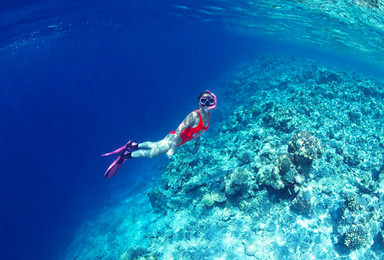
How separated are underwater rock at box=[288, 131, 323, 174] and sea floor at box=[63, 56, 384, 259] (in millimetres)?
35

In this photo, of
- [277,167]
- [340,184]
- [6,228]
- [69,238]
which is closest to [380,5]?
[340,184]

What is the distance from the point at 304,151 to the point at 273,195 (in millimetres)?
2019

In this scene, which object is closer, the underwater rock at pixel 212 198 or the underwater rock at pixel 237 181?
the underwater rock at pixel 237 181

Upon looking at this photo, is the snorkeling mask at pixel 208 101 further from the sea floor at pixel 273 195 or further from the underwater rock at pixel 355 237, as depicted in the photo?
the underwater rock at pixel 355 237

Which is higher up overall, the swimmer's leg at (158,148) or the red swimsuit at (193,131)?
the red swimsuit at (193,131)

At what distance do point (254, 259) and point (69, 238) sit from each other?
1692 centimetres

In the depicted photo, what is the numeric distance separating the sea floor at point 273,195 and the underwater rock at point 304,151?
0.03 meters

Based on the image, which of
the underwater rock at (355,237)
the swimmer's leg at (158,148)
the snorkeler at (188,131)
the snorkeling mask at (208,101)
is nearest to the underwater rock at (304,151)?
the underwater rock at (355,237)

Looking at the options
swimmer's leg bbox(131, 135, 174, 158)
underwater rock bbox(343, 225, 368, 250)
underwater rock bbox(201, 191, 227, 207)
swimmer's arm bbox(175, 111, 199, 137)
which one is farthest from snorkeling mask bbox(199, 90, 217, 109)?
underwater rock bbox(343, 225, 368, 250)

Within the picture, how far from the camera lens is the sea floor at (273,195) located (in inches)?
294

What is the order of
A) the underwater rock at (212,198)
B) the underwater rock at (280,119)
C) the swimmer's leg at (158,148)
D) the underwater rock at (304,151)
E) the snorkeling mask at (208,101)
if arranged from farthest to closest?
the underwater rock at (280,119)
the underwater rock at (212,198)
the underwater rock at (304,151)
the swimmer's leg at (158,148)
the snorkeling mask at (208,101)

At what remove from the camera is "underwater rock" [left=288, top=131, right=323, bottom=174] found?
7.94 m

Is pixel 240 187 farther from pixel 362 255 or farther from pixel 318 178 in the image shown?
pixel 362 255

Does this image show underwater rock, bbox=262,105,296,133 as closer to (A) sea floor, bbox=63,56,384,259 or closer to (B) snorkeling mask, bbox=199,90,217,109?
(A) sea floor, bbox=63,56,384,259
